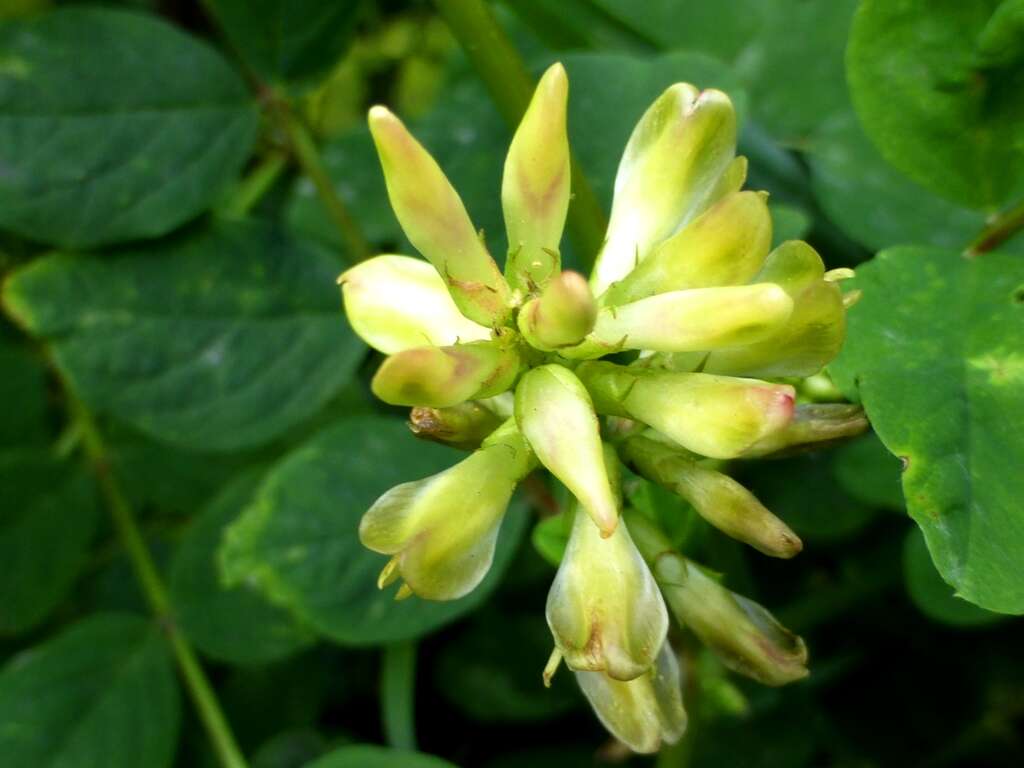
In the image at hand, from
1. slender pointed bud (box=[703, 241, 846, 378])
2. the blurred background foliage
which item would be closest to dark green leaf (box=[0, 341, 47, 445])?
the blurred background foliage

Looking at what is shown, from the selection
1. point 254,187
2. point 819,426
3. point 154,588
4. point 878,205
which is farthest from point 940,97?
point 154,588

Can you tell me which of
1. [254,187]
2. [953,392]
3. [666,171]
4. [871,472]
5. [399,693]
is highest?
[666,171]

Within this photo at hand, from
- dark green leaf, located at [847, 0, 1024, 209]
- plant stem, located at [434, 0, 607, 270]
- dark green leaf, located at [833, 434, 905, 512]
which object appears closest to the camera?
dark green leaf, located at [847, 0, 1024, 209]

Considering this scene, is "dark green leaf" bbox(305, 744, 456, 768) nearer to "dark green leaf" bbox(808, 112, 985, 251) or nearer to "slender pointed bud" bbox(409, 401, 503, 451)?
"slender pointed bud" bbox(409, 401, 503, 451)

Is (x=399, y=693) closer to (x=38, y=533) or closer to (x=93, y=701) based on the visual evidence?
(x=93, y=701)

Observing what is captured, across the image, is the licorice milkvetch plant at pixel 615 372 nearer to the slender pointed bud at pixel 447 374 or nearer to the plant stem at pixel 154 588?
the slender pointed bud at pixel 447 374

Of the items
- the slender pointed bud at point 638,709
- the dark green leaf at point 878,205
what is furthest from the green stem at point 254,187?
the slender pointed bud at point 638,709

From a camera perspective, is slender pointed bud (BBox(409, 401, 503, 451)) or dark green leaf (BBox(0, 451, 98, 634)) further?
dark green leaf (BBox(0, 451, 98, 634))
